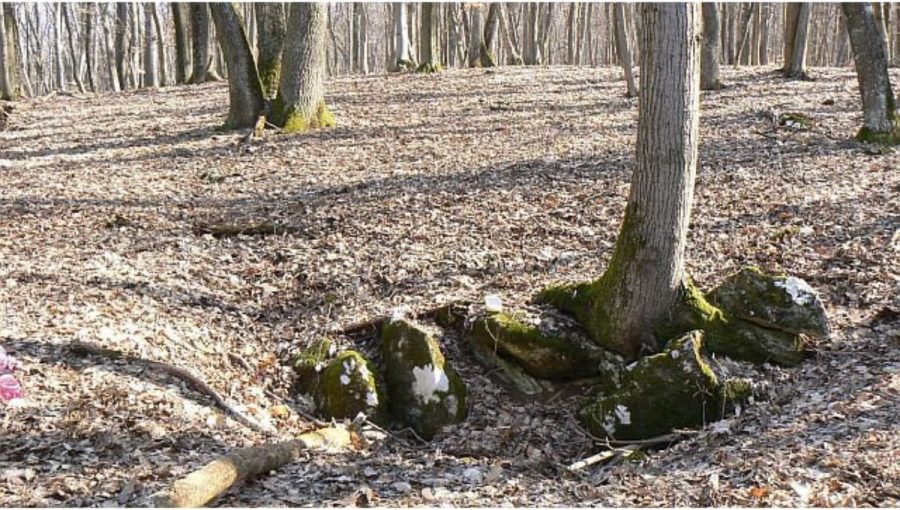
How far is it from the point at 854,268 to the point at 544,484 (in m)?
3.88

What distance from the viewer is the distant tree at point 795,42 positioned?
48.3 feet

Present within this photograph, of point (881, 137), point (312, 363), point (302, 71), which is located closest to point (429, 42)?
point (302, 71)

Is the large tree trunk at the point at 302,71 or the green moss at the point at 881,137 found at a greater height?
the large tree trunk at the point at 302,71

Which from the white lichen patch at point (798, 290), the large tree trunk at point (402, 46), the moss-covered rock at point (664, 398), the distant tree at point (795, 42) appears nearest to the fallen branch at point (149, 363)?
the moss-covered rock at point (664, 398)

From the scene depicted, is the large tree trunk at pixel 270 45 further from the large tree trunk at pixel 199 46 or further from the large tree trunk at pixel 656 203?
the large tree trunk at pixel 199 46

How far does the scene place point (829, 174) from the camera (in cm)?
873

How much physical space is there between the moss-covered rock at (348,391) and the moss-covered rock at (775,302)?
2931 mm

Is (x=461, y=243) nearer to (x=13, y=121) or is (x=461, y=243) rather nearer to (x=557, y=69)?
(x=13, y=121)

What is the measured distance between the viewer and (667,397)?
543 centimetres

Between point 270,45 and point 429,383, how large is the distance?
8781mm

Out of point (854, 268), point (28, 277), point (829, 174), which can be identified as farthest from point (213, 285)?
point (829, 174)

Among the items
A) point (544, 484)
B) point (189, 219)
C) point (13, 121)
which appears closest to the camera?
point (544, 484)

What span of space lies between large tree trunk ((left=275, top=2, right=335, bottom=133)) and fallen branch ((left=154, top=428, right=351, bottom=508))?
7.98 m

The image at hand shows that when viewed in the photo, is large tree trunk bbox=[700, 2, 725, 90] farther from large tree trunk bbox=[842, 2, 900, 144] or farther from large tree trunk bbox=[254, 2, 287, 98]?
large tree trunk bbox=[254, 2, 287, 98]
